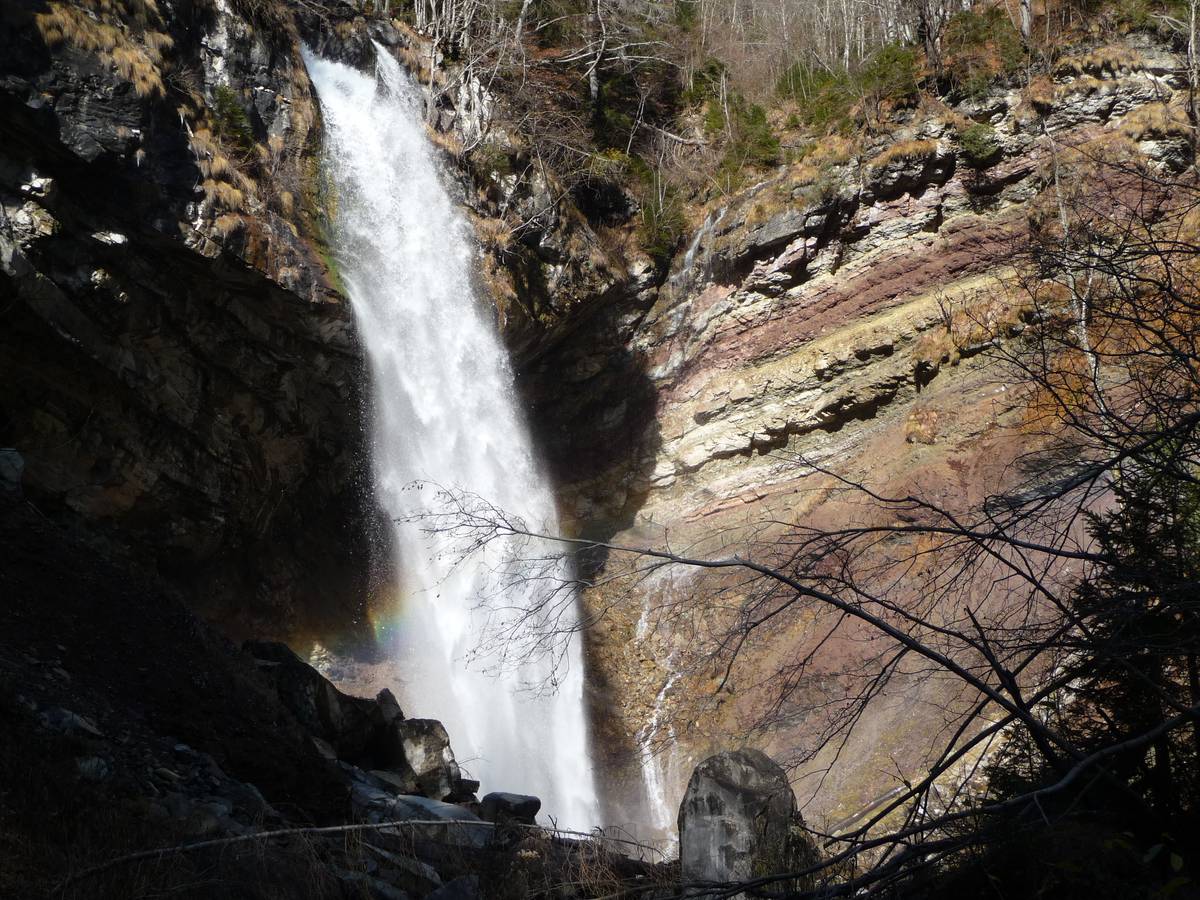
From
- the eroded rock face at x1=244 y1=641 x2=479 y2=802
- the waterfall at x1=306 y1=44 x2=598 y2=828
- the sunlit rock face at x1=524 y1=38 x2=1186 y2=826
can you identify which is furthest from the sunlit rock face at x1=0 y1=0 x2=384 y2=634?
the sunlit rock face at x1=524 y1=38 x2=1186 y2=826

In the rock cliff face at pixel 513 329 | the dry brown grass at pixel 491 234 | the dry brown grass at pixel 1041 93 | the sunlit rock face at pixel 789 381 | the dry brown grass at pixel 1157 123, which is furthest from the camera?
the dry brown grass at pixel 491 234

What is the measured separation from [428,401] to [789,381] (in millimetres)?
7736

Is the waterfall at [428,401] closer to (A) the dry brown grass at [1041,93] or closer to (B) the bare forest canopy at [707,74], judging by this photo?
(B) the bare forest canopy at [707,74]

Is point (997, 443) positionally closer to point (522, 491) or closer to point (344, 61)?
point (522, 491)

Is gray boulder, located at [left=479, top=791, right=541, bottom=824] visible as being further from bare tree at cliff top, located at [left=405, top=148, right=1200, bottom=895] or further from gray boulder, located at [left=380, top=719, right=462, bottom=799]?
bare tree at cliff top, located at [left=405, top=148, right=1200, bottom=895]

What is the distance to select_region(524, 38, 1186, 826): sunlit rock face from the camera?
1523cm

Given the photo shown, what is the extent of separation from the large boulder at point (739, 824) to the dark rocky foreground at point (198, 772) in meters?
0.34

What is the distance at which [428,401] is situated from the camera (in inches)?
671

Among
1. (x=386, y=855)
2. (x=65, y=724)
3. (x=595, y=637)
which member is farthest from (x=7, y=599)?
(x=595, y=637)

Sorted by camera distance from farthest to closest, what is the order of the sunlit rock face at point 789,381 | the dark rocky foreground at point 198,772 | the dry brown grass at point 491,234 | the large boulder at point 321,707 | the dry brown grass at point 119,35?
the dry brown grass at point 491,234, the sunlit rock face at point 789,381, the dry brown grass at point 119,35, the large boulder at point 321,707, the dark rocky foreground at point 198,772

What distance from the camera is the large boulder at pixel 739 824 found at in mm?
4867

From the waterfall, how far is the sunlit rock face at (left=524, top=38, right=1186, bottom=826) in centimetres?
156

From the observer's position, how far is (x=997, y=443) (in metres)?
15.0

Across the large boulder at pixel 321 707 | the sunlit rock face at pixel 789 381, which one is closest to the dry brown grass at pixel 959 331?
the sunlit rock face at pixel 789 381
